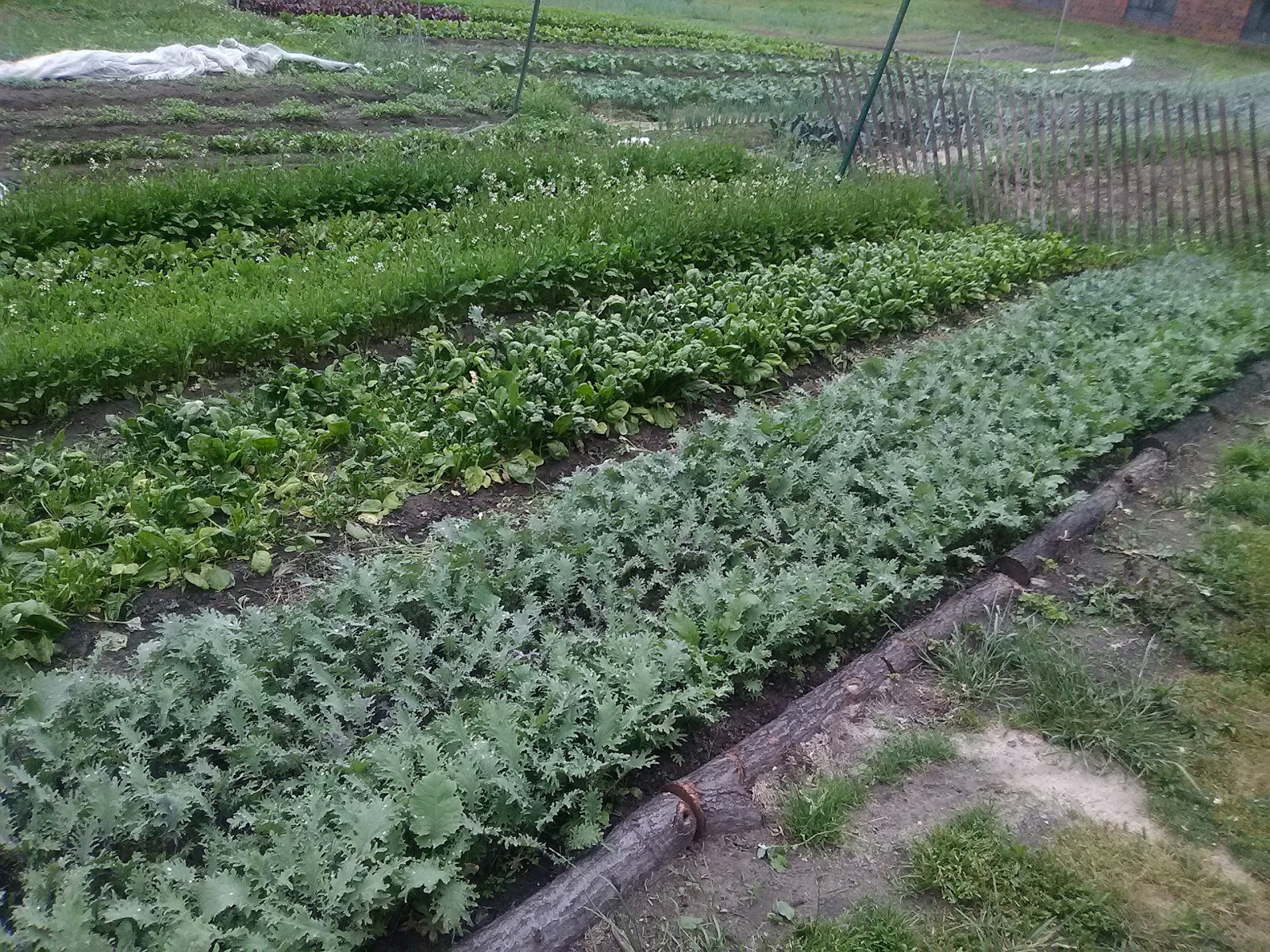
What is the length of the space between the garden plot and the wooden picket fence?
248 inches

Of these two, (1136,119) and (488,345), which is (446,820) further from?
(1136,119)

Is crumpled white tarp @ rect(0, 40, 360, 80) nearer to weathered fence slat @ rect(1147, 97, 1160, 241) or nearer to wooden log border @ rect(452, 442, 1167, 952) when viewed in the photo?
wooden log border @ rect(452, 442, 1167, 952)

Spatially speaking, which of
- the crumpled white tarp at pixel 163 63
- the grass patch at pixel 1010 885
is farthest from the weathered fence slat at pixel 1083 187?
the crumpled white tarp at pixel 163 63

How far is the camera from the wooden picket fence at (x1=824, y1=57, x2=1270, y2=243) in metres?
9.13

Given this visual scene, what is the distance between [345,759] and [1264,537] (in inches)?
191

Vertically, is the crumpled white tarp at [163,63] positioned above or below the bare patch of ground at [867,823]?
above

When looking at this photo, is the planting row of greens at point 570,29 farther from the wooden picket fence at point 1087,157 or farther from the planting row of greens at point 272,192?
the planting row of greens at point 272,192

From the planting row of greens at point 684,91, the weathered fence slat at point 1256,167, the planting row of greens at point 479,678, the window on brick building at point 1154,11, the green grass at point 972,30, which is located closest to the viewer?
the planting row of greens at point 479,678

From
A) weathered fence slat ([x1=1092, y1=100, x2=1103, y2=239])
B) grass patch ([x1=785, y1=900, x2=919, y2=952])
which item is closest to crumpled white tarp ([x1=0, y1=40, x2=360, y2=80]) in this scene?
weathered fence slat ([x1=1092, y1=100, x2=1103, y2=239])

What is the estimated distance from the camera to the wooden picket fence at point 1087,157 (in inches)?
360

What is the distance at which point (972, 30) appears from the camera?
44.7ft

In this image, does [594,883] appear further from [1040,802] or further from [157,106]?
[157,106]

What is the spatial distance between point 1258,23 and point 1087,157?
5127mm

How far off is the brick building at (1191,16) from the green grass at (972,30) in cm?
12
